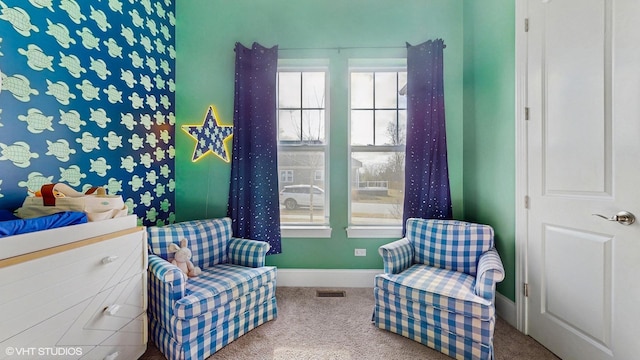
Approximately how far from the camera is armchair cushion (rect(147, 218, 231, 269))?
1843mm

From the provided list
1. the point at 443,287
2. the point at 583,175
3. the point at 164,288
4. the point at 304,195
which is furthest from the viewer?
the point at 304,195

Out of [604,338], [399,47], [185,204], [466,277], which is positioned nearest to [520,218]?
[466,277]

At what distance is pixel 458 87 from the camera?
2445 mm

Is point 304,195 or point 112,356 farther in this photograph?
point 304,195

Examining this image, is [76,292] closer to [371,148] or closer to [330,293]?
[330,293]

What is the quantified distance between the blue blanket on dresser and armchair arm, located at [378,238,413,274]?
1.80 m

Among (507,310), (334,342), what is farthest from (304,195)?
(507,310)

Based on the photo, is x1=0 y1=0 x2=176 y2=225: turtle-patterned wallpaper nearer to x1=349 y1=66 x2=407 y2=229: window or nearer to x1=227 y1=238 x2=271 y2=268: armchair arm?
x1=227 y1=238 x2=271 y2=268: armchair arm

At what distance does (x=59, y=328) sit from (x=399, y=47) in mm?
3090

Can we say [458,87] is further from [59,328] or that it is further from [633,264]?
[59,328]

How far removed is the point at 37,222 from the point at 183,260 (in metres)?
0.89

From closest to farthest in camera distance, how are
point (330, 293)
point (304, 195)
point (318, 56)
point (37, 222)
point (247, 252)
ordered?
point (37, 222) → point (247, 252) → point (330, 293) → point (318, 56) → point (304, 195)

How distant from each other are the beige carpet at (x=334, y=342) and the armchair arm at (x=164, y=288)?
0.95ft

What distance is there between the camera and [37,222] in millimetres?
1035
